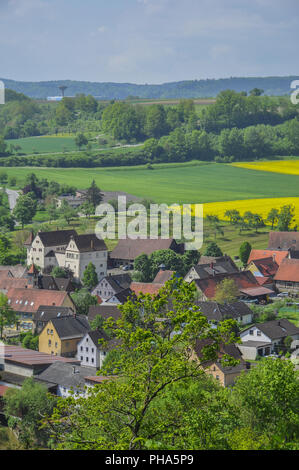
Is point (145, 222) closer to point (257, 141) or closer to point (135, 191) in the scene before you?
point (135, 191)

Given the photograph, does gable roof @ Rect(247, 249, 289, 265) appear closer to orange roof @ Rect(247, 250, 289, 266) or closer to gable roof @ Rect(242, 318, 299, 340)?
orange roof @ Rect(247, 250, 289, 266)

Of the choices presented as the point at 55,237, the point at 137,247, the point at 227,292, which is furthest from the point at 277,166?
the point at 227,292

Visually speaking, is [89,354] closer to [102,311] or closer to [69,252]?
[102,311]

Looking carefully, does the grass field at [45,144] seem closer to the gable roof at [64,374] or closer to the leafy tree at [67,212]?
the leafy tree at [67,212]

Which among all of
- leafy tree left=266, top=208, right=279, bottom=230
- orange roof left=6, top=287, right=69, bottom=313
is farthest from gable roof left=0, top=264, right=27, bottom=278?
leafy tree left=266, top=208, right=279, bottom=230

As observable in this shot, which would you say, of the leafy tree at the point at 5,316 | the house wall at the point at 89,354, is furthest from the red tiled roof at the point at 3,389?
the leafy tree at the point at 5,316

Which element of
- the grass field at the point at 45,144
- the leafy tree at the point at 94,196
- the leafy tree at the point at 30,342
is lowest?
the leafy tree at the point at 30,342

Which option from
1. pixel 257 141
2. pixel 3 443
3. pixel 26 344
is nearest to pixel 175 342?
pixel 3 443

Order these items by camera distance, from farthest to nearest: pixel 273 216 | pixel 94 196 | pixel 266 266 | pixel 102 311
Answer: pixel 94 196, pixel 273 216, pixel 266 266, pixel 102 311
